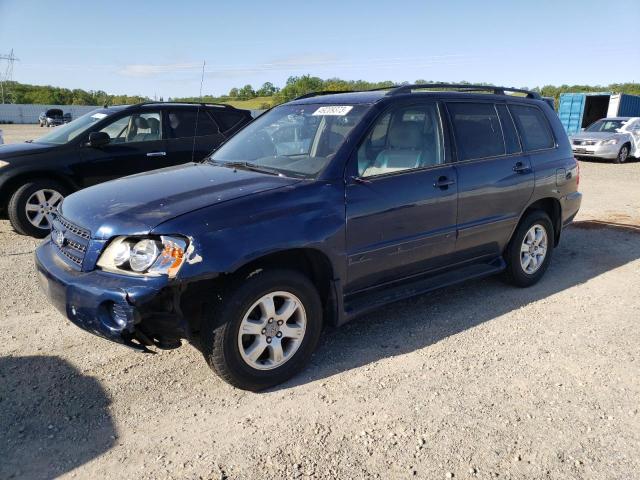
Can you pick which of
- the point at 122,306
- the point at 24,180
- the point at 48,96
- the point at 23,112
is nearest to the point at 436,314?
the point at 122,306

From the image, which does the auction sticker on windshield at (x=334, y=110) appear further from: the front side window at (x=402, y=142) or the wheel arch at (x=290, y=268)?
the wheel arch at (x=290, y=268)

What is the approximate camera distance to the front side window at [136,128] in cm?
727

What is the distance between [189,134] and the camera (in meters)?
7.74

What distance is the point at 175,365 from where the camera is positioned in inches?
138

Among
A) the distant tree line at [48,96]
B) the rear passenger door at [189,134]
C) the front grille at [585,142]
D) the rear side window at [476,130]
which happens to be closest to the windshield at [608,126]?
the front grille at [585,142]

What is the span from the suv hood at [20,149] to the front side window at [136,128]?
31.4 inches

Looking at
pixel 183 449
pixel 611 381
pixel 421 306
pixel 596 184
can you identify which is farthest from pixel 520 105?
pixel 596 184

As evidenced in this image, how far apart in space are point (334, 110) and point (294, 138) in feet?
1.27

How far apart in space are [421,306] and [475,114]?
1.74 meters

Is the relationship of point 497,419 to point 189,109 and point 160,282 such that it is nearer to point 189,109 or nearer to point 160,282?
point 160,282

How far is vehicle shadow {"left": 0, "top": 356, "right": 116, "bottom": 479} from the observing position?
258cm

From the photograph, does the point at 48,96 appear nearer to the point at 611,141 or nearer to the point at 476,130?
the point at 611,141

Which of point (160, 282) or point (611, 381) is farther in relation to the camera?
point (611, 381)

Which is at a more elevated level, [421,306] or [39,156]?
[39,156]
